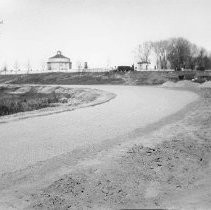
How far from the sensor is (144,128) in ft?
42.9

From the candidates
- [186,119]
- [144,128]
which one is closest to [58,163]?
[144,128]

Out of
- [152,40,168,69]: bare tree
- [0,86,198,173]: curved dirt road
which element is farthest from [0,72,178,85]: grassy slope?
[0,86,198,173]: curved dirt road

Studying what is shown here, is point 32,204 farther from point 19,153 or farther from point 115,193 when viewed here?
point 19,153

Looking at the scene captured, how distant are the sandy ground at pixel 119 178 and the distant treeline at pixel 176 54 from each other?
92618 millimetres

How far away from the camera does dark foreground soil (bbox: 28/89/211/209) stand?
6609 millimetres

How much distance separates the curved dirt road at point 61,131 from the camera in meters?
9.30

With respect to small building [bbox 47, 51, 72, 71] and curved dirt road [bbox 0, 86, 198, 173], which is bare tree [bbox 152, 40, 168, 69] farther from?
curved dirt road [bbox 0, 86, 198, 173]

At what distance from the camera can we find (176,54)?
4112 inches

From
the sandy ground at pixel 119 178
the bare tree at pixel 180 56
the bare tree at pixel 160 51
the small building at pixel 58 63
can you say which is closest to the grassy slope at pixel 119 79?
the bare tree at pixel 180 56

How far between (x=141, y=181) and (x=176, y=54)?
99.9m

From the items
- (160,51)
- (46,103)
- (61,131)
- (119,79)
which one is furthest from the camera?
(160,51)

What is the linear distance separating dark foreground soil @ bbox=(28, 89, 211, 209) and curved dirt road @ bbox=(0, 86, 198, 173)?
1.48 metres

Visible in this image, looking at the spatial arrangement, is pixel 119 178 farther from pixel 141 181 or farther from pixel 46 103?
pixel 46 103

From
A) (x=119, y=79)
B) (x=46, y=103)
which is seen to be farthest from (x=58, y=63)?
(x=46, y=103)
